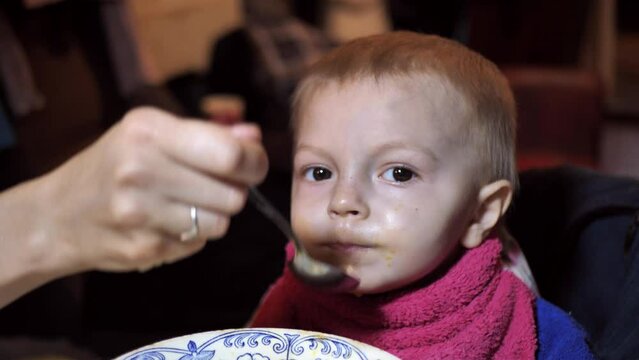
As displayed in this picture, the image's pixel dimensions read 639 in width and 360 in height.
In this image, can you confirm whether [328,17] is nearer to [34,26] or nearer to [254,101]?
[254,101]

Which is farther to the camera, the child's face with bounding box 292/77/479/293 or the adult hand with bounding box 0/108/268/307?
the child's face with bounding box 292/77/479/293

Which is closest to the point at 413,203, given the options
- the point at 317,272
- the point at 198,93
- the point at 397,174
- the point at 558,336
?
the point at 397,174

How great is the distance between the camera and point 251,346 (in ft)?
2.63

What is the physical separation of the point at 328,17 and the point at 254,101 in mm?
887

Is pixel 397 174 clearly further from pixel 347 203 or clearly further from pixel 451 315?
pixel 451 315

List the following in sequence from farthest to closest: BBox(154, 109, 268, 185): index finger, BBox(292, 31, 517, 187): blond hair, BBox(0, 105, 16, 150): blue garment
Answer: BBox(0, 105, 16, 150): blue garment, BBox(292, 31, 517, 187): blond hair, BBox(154, 109, 268, 185): index finger

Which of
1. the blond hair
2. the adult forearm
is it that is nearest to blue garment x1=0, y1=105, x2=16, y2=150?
the blond hair

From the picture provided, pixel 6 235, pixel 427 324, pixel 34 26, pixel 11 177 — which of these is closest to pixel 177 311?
pixel 11 177

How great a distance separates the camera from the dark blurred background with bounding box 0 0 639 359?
210cm

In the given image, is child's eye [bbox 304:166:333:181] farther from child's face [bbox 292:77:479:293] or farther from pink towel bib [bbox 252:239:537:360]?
pink towel bib [bbox 252:239:537:360]

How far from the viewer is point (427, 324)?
1004mm

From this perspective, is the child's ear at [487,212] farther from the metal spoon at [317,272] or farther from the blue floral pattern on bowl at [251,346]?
the blue floral pattern on bowl at [251,346]

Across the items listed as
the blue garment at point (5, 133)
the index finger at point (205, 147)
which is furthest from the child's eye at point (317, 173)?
the blue garment at point (5, 133)

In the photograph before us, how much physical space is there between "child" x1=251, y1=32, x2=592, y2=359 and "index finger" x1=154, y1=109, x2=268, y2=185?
0.31 meters
